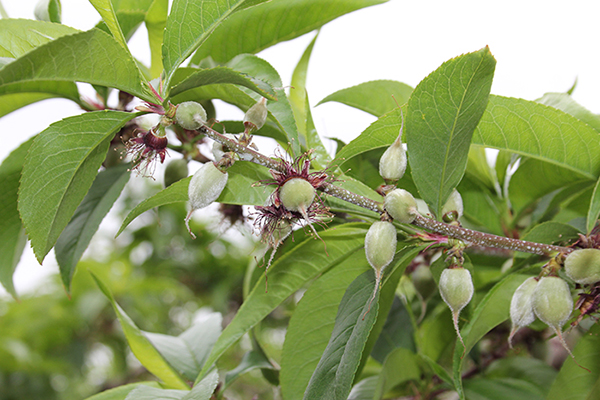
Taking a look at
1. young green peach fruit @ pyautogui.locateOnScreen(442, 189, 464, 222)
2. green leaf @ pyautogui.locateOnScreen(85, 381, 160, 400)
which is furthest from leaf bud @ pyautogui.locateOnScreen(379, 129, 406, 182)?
green leaf @ pyautogui.locateOnScreen(85, 381, 160, 400)

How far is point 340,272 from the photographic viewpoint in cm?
85

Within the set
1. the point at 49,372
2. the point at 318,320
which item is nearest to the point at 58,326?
the point at 49,372

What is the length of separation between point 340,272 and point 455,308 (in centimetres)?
23

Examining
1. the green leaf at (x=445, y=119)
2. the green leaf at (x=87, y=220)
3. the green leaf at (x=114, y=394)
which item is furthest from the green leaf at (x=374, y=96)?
the green leaf at (x=114, y=394)

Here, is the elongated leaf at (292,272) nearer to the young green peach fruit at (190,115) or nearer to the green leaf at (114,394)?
the green leaf at (114,394)

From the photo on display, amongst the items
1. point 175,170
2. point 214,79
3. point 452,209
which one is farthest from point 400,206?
point 175,170

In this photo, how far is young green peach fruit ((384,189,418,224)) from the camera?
621 mm

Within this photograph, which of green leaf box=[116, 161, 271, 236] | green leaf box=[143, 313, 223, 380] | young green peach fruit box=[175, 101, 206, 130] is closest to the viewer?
young green peach fruit box=[175, 101, 206, 130]

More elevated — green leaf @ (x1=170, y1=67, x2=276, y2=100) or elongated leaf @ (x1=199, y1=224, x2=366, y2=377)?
green leaf @ (x1=170, y1=67, x2=276, y2=100)

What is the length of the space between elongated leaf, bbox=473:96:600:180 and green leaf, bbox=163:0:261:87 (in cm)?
43

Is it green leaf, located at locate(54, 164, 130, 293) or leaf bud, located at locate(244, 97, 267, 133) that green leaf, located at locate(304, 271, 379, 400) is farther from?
green leaf, located at locate(54, 164, 130, 293)

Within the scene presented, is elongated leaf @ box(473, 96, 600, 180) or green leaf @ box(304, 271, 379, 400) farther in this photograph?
elongated leaf @ box(473, 96, 600, 180)

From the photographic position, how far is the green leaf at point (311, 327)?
0.85 meters

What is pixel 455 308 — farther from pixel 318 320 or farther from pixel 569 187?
pixel 569 187
